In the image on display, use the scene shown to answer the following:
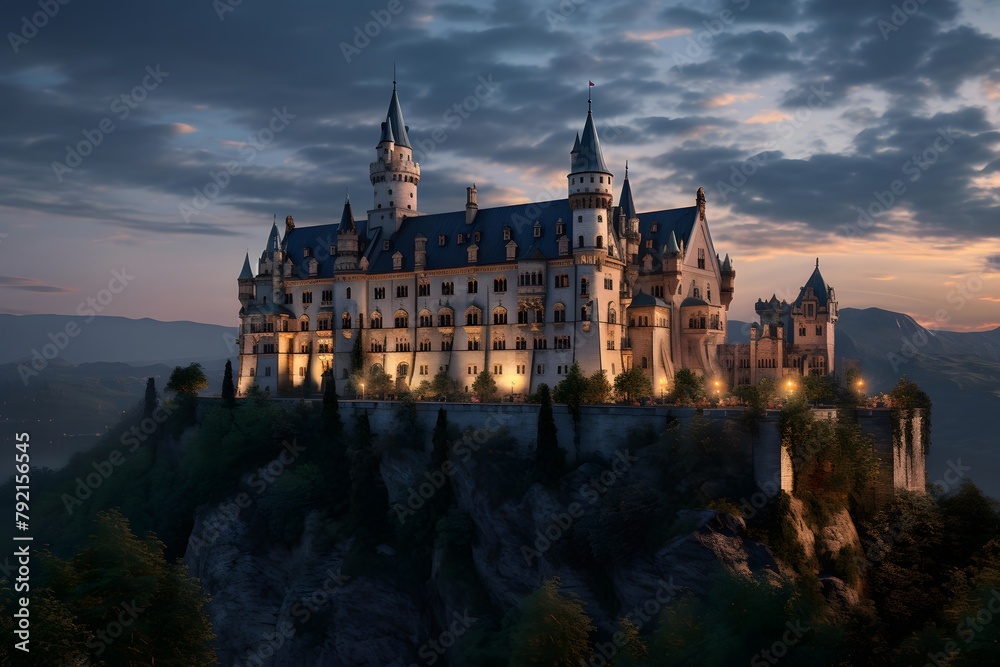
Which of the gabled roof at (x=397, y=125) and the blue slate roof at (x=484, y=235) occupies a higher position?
the gabled roof at (x=397, y=125)

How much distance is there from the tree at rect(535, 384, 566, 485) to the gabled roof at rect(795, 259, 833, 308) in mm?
45383

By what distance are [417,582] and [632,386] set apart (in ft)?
93.9

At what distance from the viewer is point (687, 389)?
82062 millimetres

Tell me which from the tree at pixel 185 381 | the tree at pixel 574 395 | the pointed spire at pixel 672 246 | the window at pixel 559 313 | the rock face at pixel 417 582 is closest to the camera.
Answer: the rock face at pixel 417 582

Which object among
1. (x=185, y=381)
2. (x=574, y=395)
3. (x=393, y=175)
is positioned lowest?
(x=574, y=395)

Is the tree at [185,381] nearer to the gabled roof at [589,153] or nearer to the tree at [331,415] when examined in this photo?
the tree at [331,415]

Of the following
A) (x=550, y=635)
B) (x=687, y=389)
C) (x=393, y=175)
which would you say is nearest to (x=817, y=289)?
(x=687, y=389)

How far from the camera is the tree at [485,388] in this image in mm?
93319

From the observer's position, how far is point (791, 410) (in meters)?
64.3

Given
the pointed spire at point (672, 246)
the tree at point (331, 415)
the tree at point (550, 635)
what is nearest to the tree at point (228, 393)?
the tree at point (331, 415)

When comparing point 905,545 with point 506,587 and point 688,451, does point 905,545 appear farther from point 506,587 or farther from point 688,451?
point 506,587

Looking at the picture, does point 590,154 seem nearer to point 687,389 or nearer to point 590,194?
point 590,194

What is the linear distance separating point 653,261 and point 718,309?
424 inches

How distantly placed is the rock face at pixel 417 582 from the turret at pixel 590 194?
29.6m
